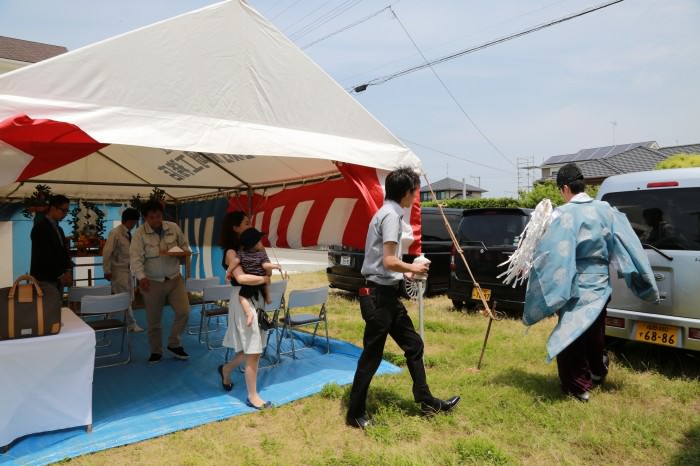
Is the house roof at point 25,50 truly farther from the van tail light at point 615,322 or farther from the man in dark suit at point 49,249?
the van tail light at point 615,322

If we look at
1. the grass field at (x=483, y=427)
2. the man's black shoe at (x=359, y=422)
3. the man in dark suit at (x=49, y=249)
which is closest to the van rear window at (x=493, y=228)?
the grass field at (x=483, y=427)

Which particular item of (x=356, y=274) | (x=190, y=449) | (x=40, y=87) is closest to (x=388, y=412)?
(x=190, y=449)

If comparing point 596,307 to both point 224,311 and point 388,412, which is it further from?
point 224,311

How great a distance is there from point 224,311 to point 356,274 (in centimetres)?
293

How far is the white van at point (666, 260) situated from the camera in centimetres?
382

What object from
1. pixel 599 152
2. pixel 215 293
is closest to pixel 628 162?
pixel 599 152

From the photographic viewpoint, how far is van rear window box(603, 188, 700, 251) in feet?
12.8

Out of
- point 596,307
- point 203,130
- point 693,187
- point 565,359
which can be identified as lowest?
point 565,359

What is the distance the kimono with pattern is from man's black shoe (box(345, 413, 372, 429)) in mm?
1447

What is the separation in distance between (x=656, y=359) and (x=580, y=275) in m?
1.84

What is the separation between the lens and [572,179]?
12.5ft

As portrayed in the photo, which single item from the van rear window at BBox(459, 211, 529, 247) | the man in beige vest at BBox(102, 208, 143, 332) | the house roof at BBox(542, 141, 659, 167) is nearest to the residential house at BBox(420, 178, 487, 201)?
the house roof at BBox(542, 141, 659, 167)

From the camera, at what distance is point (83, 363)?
3.21 metres

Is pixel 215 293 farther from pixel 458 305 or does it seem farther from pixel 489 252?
pixel 458 305
